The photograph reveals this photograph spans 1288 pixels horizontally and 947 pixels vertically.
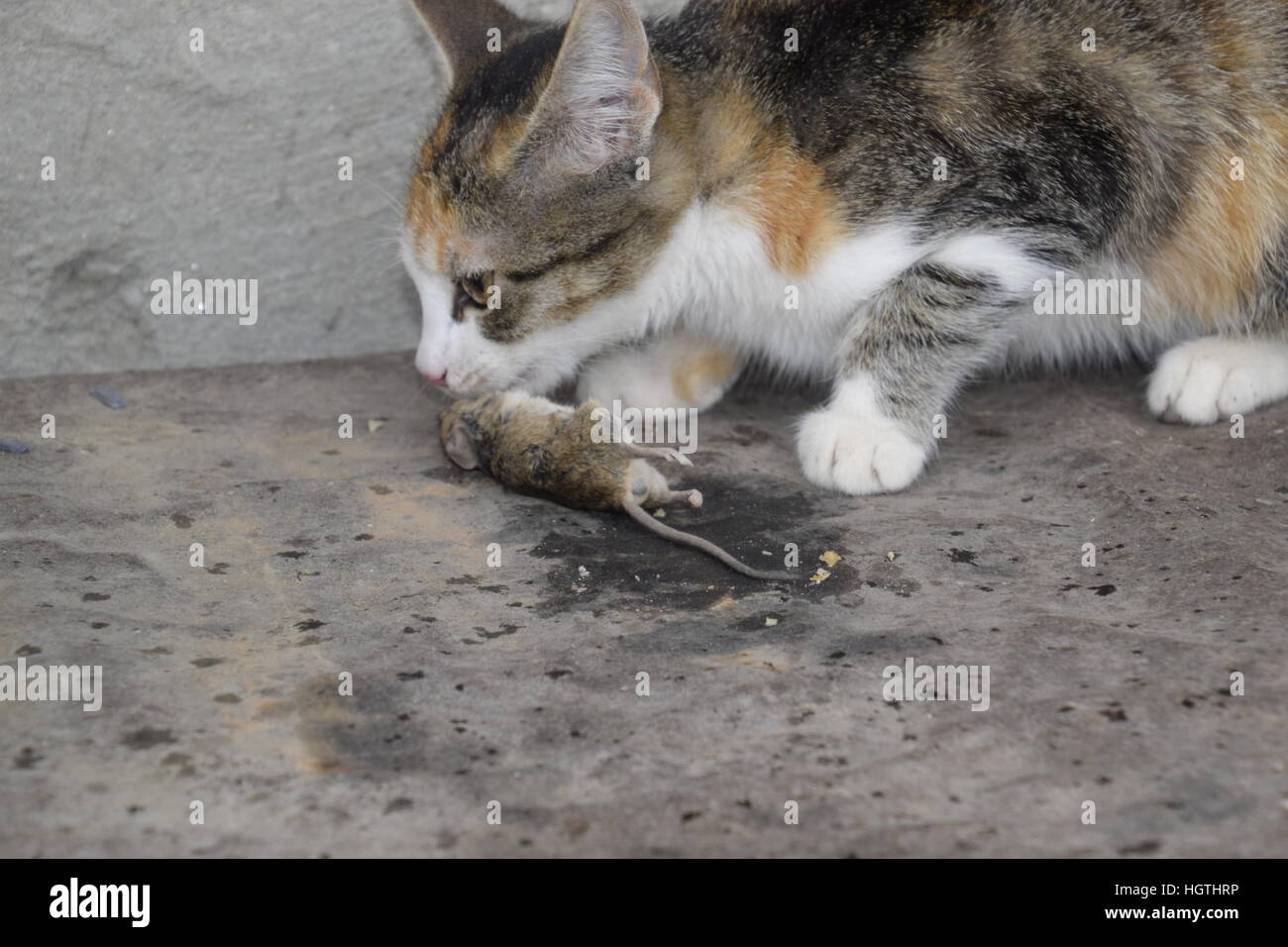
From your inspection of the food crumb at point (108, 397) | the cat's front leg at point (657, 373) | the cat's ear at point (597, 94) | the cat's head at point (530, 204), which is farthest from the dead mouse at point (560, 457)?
the food crumb at point (108, 397)

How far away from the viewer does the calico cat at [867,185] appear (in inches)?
125

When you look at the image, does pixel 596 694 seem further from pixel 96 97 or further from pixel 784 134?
pixel 96 97

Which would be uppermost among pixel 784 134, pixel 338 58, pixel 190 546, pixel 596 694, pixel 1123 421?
pixel 338 58

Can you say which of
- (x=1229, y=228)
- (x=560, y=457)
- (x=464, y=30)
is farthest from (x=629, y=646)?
(x=1229, y=228)

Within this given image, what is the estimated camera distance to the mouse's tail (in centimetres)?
280

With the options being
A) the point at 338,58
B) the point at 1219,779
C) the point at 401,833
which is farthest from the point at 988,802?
the point at 338,58


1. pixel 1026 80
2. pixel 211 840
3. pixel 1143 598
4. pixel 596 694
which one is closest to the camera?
pixel 211 840

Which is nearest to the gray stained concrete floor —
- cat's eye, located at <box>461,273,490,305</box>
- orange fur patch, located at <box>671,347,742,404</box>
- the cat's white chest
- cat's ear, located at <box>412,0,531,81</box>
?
orange fur patch, located at <box>671,347,742,404</box>

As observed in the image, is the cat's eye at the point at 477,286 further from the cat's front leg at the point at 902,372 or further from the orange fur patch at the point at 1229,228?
the orange fur patch at the point at 1229,228

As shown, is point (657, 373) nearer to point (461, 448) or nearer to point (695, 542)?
point (461, 448)

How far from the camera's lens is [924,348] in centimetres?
331

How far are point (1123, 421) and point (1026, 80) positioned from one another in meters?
0.93

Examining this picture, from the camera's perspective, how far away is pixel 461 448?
332cm

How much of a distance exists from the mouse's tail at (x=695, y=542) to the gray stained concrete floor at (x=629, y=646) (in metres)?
0.04
